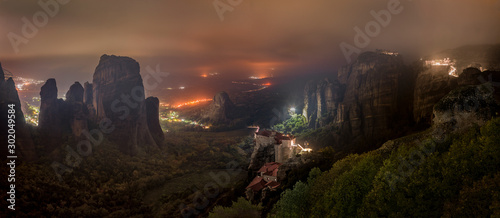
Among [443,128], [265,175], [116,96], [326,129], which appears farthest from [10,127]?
[326,129]

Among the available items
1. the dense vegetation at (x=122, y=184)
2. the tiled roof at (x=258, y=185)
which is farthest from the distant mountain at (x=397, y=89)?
the dense vegetation at (x=122, y=184)

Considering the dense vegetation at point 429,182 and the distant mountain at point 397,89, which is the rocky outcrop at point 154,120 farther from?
the dense vegetation at point 429,182

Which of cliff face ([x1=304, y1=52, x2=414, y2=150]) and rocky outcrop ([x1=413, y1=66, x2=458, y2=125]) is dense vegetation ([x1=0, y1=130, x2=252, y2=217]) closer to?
cliff face ([x1=304, y1=52, x2=414, y2=150])

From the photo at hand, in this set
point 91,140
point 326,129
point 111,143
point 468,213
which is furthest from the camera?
point 326,129

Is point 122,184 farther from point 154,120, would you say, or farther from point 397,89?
point 397,89

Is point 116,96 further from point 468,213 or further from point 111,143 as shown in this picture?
point 468,213
